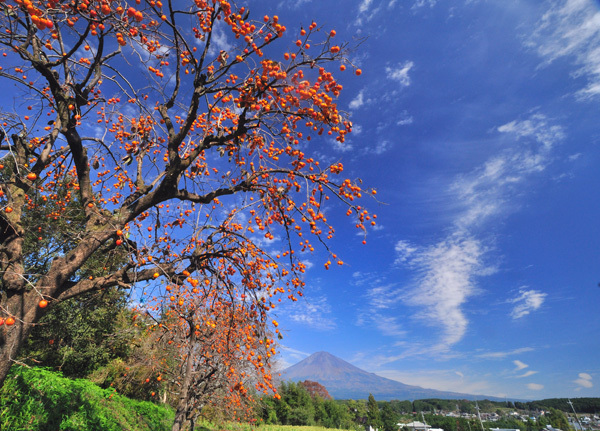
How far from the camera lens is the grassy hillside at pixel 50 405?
492 centimetres

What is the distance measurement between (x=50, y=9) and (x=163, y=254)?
344 cm

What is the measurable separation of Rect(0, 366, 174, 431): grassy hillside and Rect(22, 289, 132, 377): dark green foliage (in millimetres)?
5689

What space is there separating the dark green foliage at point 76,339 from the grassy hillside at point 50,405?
5.69m

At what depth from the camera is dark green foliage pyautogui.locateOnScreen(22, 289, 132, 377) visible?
13320 mm

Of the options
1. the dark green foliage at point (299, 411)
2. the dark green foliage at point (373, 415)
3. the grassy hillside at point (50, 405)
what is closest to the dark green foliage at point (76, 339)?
the grassy hillside at point (50, 405)

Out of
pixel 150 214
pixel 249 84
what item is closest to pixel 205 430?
pixel 150 214

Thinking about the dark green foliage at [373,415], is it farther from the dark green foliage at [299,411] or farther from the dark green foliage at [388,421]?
the dark green foliage at [299,411]

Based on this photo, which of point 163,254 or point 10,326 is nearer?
point 10,326

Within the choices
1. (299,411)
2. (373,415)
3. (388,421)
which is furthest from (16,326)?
(388,421)

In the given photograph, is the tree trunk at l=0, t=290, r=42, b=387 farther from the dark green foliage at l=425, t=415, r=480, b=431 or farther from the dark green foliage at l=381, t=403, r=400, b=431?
the dark green foliage at l=425, t=415, r=480, b=431

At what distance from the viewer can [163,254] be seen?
4.49m

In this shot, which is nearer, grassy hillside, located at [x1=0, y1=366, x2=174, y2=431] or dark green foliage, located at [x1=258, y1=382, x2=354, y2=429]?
grassy hillside, located at [x1=0, y1=366, x2=174, y2=431]

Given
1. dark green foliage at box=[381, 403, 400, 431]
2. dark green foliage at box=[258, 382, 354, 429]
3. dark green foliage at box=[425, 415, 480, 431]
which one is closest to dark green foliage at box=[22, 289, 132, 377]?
dark green foliage at box=[258, 382, 354, 429]

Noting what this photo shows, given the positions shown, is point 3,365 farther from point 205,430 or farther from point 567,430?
point 567,430
